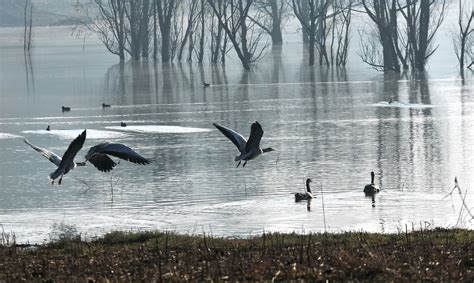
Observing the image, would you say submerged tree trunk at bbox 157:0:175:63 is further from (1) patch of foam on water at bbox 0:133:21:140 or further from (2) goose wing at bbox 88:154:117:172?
(2) goose wing at bbox 88:154:117:172

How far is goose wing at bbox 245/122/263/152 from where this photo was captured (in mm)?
15805

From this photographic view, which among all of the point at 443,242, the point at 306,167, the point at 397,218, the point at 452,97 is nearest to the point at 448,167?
the point at 306,167

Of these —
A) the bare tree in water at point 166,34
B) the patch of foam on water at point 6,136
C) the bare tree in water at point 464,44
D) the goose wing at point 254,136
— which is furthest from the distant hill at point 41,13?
the goose wing at point 254,136

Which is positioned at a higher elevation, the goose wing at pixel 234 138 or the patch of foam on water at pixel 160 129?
the goose wing at pixel 234 138

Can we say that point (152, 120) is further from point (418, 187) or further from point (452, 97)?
point (418, 187)

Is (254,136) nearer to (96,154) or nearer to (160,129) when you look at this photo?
(96,154)

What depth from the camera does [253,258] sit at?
10672mm

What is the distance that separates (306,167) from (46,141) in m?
8.60

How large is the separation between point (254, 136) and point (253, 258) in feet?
17.5

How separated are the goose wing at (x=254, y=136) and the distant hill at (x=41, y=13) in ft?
471

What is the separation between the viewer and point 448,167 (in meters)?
22.7

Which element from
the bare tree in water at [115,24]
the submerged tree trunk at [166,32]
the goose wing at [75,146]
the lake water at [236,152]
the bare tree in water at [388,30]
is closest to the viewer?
the goose wing at [75,146]

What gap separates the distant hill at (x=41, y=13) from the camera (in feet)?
543

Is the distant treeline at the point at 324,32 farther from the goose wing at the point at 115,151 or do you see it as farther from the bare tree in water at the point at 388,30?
the goose wing at the point at 115,151
